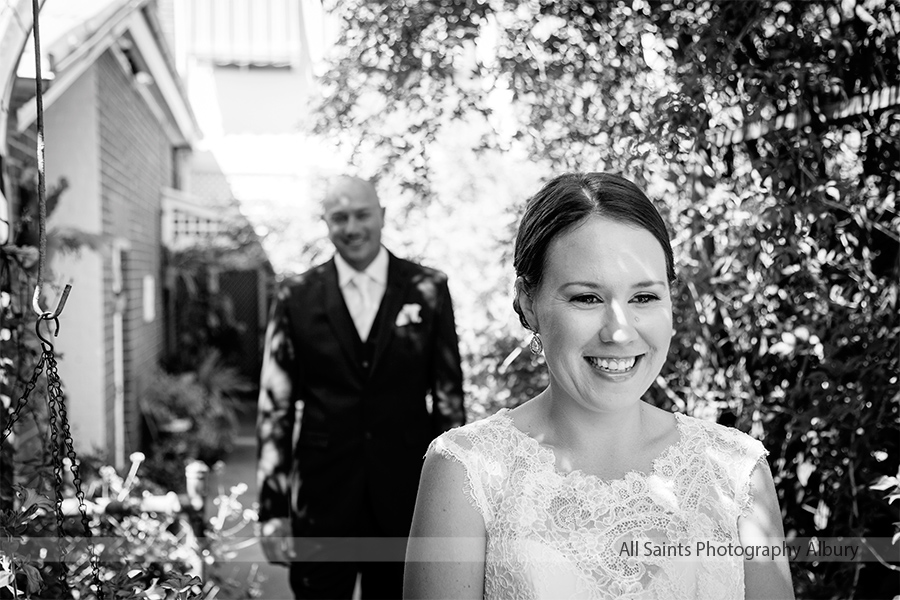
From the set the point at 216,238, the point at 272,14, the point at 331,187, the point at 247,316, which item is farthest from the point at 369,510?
the point at 272,14

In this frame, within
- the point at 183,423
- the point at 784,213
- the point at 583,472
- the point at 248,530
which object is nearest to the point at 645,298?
the point at 583,472

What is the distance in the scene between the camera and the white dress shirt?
3984 millimetres

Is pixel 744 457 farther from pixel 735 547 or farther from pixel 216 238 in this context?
pixel 216 238

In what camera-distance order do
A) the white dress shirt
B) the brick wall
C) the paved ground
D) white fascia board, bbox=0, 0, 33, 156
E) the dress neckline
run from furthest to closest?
the brick wall → the paved ground → the white dress shirt → white fascia board, bbox=0, 0, 33, 156 → the dress neckline

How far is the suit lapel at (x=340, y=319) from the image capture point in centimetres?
384

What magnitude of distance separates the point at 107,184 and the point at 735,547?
21.5 feet

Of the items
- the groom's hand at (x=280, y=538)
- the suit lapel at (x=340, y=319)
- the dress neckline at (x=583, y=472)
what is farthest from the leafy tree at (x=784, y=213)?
the groom's hand at (x=280, y=538)

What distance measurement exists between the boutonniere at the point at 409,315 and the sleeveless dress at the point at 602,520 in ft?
6.12

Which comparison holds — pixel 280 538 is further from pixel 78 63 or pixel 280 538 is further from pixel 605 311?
pixel 78 63

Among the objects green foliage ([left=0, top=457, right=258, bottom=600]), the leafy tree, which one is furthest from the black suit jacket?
the leafy tree

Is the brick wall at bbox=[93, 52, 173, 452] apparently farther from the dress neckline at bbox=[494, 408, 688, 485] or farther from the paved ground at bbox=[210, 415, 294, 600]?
A: the dress neckline at bbox=[494, 408, 688, 485]

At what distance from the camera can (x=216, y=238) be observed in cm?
1248

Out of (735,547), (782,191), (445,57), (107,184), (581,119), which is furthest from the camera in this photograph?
(107,184)

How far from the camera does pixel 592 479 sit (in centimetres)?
193
